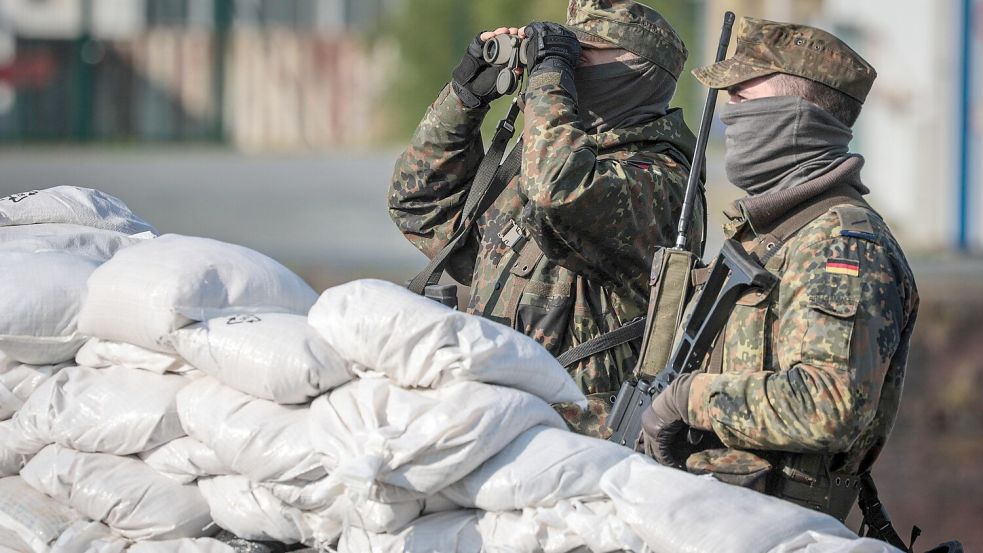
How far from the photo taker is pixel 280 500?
9.61ft

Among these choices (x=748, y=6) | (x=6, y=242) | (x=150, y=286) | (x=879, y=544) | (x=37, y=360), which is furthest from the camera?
(x=748, y=6)

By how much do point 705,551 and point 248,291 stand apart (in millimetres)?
1290

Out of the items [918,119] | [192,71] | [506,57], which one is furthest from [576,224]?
[192,71]

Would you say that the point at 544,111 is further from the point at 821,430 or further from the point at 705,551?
the point at 705,551

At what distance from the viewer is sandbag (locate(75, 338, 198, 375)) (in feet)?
10.6

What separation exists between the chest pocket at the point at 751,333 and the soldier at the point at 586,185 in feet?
1.83

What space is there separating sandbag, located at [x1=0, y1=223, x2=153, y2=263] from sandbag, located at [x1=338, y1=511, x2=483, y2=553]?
1.28 metres

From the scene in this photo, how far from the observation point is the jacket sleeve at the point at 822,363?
2750mm

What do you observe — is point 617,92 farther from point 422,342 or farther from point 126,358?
Result: point 126,358

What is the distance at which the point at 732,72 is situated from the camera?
3.13 meters

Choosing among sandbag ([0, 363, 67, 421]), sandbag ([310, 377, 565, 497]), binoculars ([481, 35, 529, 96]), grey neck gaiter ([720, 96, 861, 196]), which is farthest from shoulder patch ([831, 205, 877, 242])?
sandbag ([0, 363, 67, 421])

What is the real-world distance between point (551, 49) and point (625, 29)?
0.83 feet

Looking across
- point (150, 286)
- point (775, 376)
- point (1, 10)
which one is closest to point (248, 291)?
point (150, 286)

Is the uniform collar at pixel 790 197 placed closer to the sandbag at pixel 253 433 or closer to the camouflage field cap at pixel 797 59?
the camouflage field cap at pixel 797 59
